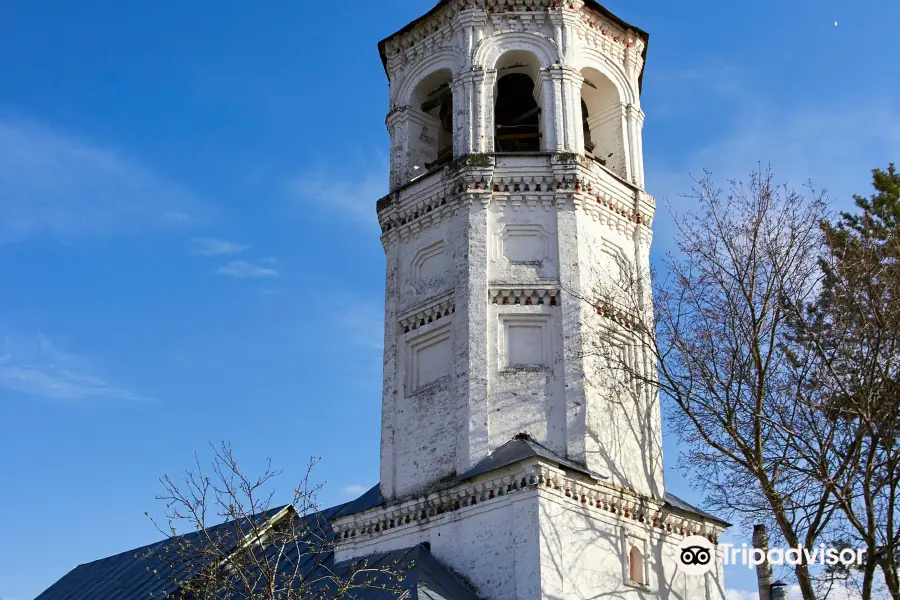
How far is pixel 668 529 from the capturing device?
17875mm

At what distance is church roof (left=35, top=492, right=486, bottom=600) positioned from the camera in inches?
630

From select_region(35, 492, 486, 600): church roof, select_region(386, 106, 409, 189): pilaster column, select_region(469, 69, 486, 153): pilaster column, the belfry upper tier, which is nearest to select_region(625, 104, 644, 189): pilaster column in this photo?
the belfry upper tier

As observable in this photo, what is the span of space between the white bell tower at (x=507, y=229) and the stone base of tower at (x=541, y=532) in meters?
0.54

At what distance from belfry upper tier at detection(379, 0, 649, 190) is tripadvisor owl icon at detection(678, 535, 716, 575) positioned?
6479 millimetres

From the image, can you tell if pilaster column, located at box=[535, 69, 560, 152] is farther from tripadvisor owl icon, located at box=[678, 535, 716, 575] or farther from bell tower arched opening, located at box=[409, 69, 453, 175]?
tripadvisor owl icon, located at box=[678, 535, 716, 575]

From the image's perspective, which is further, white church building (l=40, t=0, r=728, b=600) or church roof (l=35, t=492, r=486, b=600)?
white church building (l=40, t=0, r=728, b=600)

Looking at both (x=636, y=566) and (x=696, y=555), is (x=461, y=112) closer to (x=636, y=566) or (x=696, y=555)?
(x=636, y=566)

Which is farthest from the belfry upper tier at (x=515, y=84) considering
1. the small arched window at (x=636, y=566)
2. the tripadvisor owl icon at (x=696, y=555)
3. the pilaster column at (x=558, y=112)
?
the small arched window at (x=636, y=566)

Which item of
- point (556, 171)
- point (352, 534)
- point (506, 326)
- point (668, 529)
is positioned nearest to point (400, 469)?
point (352, 534)

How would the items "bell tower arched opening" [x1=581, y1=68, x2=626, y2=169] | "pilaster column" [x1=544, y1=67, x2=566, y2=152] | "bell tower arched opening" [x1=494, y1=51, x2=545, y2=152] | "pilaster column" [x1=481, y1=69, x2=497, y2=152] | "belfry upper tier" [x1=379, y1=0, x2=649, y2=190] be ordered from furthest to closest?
"bell tower arched opening" [x1=581, y1=68, x2=626, y2=169]
"bell tower arched opening" [x1=494, y1=51, x2=545, y2=152]
"belfry upper tier" [x1=379, y1=0, x2=649, y2=190]
"pilaster column" [x1=481, y1=69, x2=497, y2=152]
"pilaster column" [x1=544, y1=67, x2=566, y2=152]

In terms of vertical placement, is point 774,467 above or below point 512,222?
below

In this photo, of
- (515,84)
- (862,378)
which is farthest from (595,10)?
(862,378)

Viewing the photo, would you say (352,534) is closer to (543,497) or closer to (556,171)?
(543,497)

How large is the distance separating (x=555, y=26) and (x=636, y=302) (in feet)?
17.6
